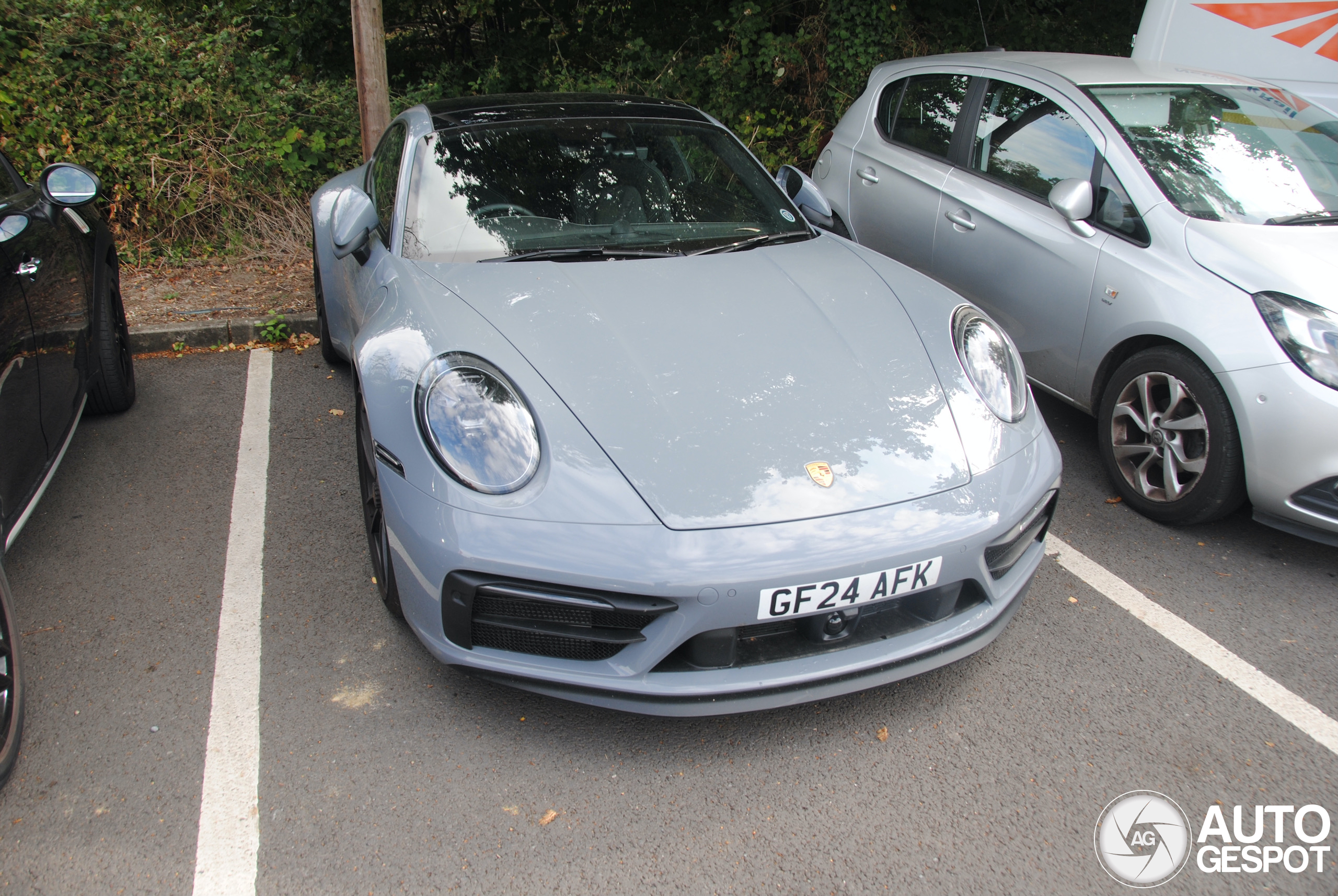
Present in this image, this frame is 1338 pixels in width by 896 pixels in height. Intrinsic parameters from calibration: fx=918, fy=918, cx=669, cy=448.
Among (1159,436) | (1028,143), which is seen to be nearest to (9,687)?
(1159,436)

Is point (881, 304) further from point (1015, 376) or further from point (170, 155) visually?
point (170, 155)

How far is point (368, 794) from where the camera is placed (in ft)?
6.91

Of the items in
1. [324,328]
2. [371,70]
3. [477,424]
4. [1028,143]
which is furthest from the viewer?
[371,70]

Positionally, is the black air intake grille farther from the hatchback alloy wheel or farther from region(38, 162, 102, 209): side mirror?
region(38, 162, 102, 209): side mirror

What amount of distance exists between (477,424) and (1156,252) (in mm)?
2570

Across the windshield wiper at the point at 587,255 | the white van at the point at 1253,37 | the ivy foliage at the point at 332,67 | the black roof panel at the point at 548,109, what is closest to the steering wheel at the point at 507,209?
the windshield wiper at the point at 587,255

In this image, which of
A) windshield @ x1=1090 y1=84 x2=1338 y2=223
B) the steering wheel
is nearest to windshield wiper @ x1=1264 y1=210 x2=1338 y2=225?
windshield @ x1=1090 y1=84 x2=1338 y2=223

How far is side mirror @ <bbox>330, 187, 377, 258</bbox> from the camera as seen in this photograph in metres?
3.13

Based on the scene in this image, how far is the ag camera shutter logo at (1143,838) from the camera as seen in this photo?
1.96m

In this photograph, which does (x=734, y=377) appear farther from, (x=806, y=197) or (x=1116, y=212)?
(x=1116, y=212)

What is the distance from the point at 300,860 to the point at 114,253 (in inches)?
129

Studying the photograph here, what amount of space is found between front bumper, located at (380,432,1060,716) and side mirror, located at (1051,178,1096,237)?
5.59ft

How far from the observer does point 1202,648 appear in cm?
269

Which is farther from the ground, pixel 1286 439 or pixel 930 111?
pixel 930 111
